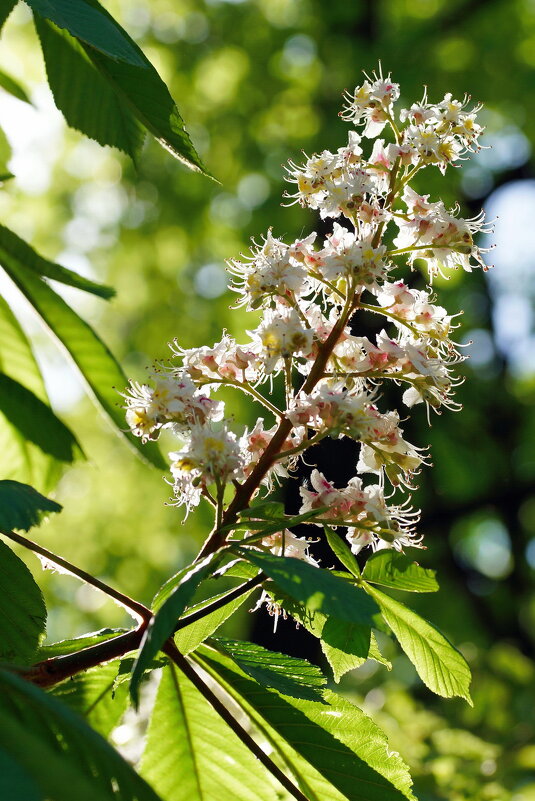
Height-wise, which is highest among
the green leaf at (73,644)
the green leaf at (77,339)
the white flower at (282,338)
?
the green leaf at (77,339)

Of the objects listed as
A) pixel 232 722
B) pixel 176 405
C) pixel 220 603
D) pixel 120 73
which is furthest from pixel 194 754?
pixel 120 73

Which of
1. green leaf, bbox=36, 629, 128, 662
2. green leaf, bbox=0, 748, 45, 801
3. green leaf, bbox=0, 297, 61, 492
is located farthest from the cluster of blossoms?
green leaf, bbox=0, 748, 45, 801

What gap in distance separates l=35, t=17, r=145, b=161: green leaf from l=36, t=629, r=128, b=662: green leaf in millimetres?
715

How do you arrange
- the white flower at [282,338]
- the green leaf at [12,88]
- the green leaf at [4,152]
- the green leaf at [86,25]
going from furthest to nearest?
1. the green leaf at [4,152]
2. the green leaf at [12,88]
3. the white flower at [282,338]
4. the green leaf at [86,25]

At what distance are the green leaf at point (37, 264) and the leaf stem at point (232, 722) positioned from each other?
701 millimetres

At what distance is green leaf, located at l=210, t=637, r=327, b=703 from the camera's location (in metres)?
1.06

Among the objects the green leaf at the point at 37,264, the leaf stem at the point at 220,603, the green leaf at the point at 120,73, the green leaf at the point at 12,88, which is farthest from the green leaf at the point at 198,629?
the green leaf at the point at 12,88

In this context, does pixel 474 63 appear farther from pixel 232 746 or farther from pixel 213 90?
pixel 232 746

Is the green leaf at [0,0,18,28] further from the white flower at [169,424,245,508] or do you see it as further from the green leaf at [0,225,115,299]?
the white flower at [169,424,245,508]

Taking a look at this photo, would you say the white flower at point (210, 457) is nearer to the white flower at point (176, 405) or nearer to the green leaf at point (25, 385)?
the white flower at point (176, 405)

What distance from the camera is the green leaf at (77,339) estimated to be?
1586 millimetres

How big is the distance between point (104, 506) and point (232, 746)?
700 cm

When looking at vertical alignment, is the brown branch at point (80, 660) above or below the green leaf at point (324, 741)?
below

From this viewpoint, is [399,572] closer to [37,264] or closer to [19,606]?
[19,606]
